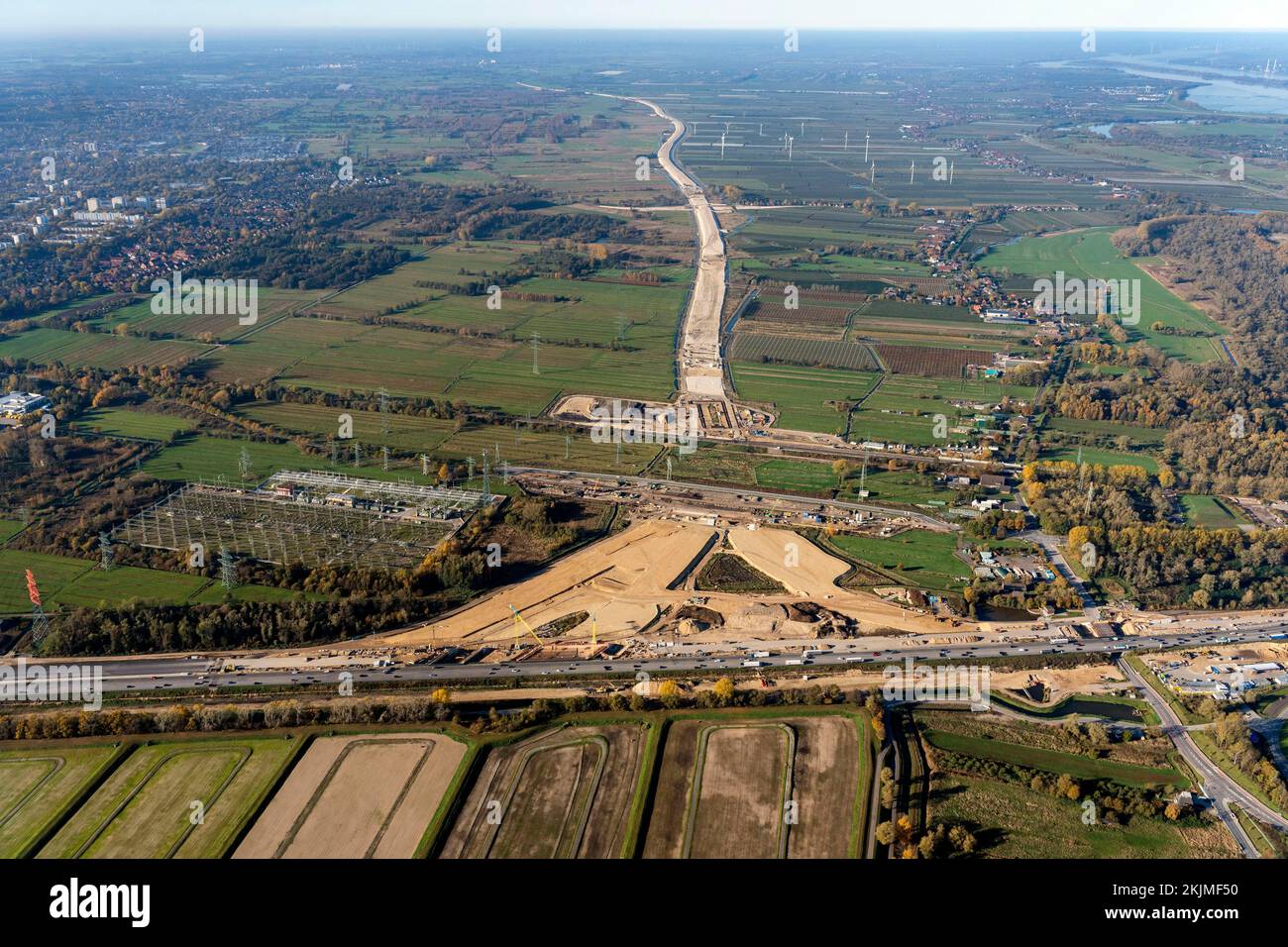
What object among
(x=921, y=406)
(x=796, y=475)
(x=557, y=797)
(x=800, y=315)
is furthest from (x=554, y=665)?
(x=800, y=315)

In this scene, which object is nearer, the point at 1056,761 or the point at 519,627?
the point at 1056,761

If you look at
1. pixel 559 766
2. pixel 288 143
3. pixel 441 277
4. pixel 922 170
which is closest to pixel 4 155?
pixel 288 143

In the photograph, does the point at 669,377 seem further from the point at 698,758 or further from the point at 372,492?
the point at 698,758

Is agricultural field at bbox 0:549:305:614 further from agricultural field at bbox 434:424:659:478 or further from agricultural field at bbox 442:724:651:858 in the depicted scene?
agricultural field at bbox 434:424:659:478
